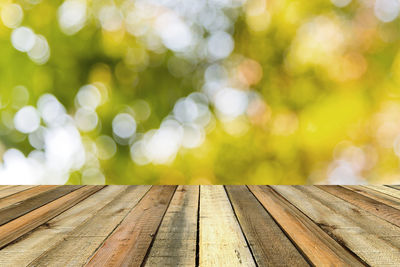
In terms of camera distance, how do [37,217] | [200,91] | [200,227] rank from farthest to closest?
[200,91]
[37,217]
[200,227]

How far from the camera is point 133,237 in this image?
3.33 ft

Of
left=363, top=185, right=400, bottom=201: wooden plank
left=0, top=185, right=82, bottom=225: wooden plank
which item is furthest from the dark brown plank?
left=0, top=185, right=82, bottom=225: wooden plank

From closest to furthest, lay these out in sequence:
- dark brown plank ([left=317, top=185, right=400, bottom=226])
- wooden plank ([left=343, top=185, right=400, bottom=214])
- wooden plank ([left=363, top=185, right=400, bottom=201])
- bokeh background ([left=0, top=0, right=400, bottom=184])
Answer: dark brown plank ([left=317, top=185, right=400, bottom=226]) < wooden plank ([left=343, top=185, right=400, bottom=214]) < wooden plank ([left=363, top=185, right=400, bottom=201]) < bokeh background ([left=0, top=0, right=400, bottom=184])

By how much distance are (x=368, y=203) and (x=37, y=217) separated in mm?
1347

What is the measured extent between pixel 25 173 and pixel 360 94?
7.33 feet

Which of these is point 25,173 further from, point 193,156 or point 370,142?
point 370,142

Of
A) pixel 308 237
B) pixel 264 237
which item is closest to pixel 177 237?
pixel 264 237

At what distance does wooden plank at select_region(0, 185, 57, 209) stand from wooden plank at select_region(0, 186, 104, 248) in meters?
0.18

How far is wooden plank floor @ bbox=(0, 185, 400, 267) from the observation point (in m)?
0.87

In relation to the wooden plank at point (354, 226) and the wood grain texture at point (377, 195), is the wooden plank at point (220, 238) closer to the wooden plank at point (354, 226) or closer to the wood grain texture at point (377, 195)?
the wooden plank at point (354, 226)

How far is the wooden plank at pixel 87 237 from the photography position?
86cm

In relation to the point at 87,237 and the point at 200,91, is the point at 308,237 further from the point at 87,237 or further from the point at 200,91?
the point at 200,91

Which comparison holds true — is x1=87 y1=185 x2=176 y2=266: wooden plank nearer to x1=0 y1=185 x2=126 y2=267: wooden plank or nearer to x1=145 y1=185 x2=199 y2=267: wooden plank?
x1=145 y1=185 x2=199 y2=267: wooden plank

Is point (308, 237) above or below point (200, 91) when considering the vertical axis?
below
